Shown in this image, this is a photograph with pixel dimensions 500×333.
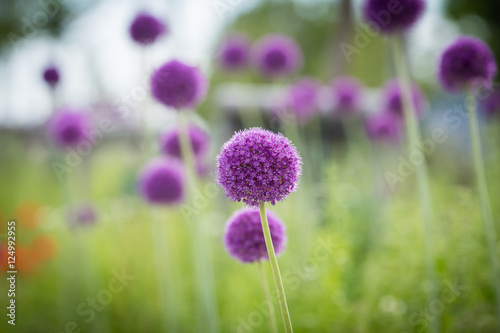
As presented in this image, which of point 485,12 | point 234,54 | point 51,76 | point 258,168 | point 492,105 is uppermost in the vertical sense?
point 485,12

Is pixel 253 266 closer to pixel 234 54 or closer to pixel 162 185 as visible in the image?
pixel 162 185

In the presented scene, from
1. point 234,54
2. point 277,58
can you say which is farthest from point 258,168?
point 234,54

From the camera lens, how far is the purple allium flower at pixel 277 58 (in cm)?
445

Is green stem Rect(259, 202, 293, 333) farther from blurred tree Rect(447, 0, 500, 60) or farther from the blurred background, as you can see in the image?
blurred tree Rect(447, 0, 500, 60)

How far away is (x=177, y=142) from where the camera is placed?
3.14m

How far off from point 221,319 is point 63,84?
2811 mm

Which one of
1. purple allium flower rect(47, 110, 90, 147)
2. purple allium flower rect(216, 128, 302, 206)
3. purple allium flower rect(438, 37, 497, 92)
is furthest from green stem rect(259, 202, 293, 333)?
purple allium flower rect(47, 110, 90, 147)

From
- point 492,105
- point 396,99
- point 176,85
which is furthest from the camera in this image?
point 492,105

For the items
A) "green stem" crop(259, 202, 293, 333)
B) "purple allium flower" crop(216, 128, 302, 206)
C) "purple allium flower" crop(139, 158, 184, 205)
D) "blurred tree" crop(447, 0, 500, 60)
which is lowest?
"green stem" crop(259, 202, 293, 333)

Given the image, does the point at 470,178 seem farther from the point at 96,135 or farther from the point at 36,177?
the point at 36,177

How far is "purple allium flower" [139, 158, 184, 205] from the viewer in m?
3.04

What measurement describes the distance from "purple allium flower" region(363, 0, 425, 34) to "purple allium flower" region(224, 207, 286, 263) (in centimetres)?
173

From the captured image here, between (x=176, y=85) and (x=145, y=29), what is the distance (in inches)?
34.0

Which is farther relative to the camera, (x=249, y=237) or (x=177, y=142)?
(x=177, y=142)
